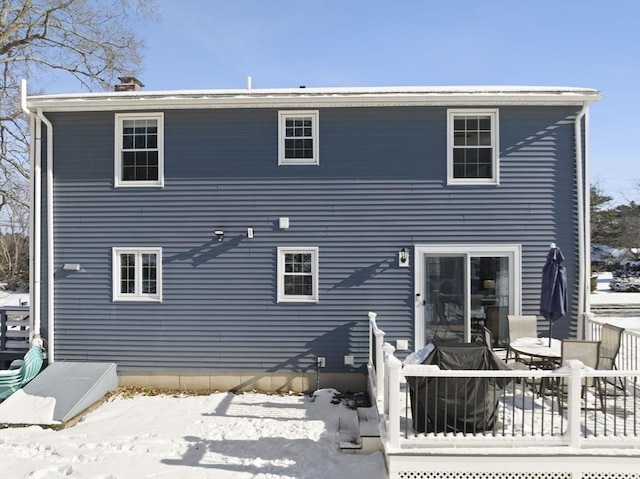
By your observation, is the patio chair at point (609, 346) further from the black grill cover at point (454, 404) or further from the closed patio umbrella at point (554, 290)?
the black grill cover at point (454, 404)

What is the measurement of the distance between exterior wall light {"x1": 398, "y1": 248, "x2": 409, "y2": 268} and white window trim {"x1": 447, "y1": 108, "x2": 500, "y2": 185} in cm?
151

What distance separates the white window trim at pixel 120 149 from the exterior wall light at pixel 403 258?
4.65 m

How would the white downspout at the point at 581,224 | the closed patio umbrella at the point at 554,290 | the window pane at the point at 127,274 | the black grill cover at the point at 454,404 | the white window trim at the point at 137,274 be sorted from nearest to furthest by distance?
the black grill cover at the point at 454,404
the closed patio umbrella at the point at 554,290
the white downspout at the point at 581,224
the white window trim at the point at 137,274
the window pane at the point at 127,274

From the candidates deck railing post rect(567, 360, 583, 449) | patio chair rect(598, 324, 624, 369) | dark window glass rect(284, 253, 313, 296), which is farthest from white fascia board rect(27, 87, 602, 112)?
deck railing post rect(567, 360, 583, 449)

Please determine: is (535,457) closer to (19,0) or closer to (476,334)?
(476,334)

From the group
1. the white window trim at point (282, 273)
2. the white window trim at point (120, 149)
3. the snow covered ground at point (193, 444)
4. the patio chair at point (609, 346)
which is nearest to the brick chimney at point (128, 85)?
the white window trim at point (120, 149)

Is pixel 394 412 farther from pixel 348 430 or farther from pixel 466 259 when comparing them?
pixel 466 259

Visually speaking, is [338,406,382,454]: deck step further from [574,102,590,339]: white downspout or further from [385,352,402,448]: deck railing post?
[574,102,590,339]: white downspout

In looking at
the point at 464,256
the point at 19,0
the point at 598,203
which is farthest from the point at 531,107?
the point at 598,203

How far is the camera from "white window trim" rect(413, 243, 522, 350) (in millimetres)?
7535

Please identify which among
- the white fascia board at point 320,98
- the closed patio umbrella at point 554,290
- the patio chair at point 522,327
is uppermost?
the white fascia board at point 320,98

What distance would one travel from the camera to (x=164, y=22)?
1353 centimetres

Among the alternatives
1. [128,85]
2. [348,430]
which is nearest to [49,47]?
[128,85]

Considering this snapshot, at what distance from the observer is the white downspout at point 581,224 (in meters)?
7.45
